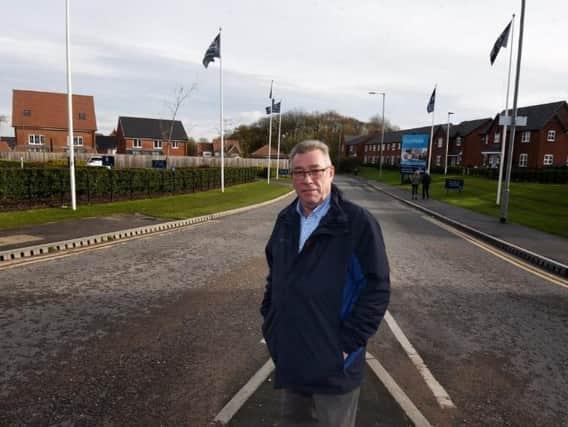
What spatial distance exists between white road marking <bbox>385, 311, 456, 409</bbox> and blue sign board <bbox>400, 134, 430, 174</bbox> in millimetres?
39359

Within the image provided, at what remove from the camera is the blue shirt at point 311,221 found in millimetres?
2354

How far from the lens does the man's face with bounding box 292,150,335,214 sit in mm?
2350

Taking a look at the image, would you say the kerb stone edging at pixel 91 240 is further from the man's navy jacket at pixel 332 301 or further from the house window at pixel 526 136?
the house window at pixel 526 136

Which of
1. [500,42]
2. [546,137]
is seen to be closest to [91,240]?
[500,42]

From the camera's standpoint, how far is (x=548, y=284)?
761 centimetres

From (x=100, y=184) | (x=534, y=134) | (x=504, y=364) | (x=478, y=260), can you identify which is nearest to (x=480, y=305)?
(x=504, y=364)

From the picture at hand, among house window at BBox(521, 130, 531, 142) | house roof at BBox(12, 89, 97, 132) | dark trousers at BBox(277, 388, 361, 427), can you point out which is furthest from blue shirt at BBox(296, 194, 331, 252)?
house roof at BBox(12, 89, 97, 132)

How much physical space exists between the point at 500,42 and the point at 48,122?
65.0m

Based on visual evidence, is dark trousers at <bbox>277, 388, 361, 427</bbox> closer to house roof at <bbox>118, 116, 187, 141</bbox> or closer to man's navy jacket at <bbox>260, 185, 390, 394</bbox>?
man's navy jacket at <bbox>260, 185, 390, 394</bbox>

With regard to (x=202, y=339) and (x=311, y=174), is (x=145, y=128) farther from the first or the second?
(x=311, y=174)

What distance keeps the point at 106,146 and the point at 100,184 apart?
7092 centimetres

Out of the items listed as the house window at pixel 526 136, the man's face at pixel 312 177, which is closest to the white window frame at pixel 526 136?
the house window at pixel 526 136

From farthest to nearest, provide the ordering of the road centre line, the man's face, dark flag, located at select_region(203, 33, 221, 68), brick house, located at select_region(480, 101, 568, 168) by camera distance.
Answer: brick house, located at select_region(480, 101, 568, 168) → dark flag, located at select_region(203, 33, 221, 68) → the road centre line → the man's face

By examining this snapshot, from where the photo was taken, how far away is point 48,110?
208ft
